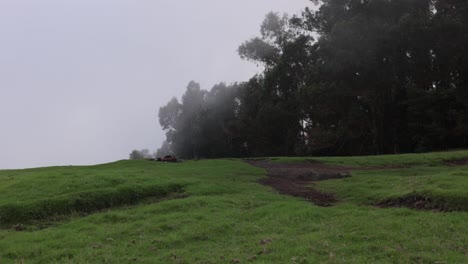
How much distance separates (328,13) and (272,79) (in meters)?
15.5

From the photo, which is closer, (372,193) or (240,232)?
(240,232)

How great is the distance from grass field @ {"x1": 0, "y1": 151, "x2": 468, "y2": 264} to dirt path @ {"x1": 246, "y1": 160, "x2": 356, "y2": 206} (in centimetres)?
82

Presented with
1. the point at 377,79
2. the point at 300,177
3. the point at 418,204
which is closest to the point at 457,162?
the point at 300,177

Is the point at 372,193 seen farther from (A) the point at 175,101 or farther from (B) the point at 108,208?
(A) the point at 175,101

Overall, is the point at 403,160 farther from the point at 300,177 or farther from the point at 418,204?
the point at 418,204

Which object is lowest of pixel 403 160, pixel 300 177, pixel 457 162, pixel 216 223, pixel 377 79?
pixel 216 223

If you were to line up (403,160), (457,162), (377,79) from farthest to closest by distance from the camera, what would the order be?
(377,79) → (403,160) → (457,162)

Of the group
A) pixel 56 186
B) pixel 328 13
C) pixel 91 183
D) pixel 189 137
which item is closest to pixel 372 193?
pixel 91 183

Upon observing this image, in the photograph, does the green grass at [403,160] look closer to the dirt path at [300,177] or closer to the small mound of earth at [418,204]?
the dirt path at [300,177]

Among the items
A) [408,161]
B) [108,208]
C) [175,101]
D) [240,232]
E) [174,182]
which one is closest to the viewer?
[240,232]

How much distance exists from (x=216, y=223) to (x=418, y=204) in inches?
273

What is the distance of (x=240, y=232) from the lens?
37.4 ft

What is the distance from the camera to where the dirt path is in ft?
58.2

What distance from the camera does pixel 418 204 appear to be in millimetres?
14055
